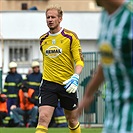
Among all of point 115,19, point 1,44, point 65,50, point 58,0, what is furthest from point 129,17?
point 58,0

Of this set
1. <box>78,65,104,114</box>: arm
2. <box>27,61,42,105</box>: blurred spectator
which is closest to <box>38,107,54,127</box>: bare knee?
<box>78,65,104,114</box>: arm

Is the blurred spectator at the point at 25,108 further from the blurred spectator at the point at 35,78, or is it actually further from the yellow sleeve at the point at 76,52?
the yellow sleeve at the point at 76,52

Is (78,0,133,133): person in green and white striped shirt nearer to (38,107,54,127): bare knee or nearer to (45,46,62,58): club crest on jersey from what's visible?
(38,107,54,127): bare knee

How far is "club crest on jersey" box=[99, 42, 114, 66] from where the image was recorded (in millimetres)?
5520

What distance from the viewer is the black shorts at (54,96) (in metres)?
10.4

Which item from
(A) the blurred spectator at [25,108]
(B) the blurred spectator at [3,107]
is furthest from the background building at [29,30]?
(A) the blurred spectator at [25,108]

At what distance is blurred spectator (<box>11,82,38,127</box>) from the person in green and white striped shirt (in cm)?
1512

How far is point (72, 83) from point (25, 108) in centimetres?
1095

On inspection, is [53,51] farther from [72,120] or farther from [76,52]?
[72,120]

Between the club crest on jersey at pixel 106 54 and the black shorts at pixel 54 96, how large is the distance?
477cm

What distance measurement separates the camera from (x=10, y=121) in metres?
21.4

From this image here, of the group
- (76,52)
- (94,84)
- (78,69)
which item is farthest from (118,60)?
(76,52)

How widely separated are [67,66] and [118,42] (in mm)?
5171

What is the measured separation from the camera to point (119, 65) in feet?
18.0
